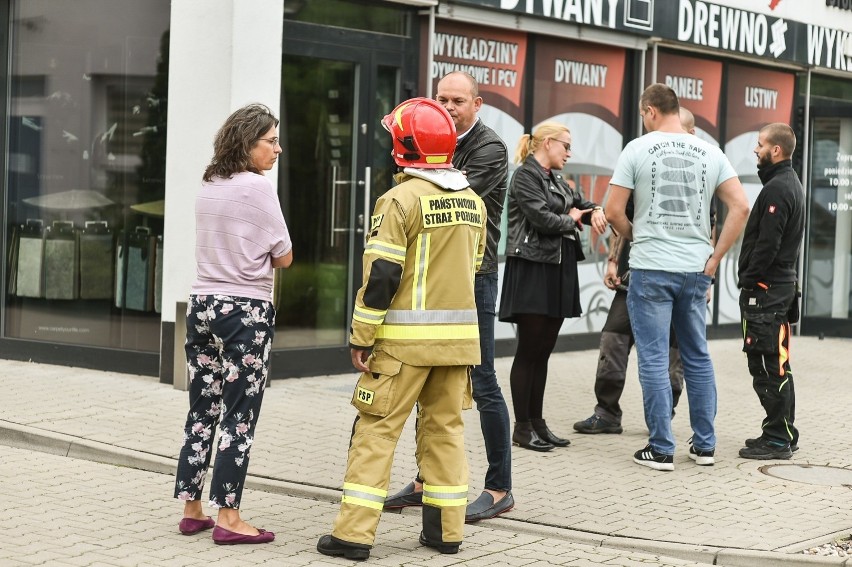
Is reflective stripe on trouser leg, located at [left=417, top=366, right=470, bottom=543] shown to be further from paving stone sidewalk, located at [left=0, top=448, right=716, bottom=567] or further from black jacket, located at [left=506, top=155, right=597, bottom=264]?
black jacket, located at [left=506, top=155, right=597, bottom=264]

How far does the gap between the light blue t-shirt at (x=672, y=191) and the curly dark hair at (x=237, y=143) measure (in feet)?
8.39

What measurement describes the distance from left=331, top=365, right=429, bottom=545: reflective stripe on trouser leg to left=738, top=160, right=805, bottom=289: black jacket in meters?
3.22

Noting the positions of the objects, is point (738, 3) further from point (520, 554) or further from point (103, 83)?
point (520, 554)

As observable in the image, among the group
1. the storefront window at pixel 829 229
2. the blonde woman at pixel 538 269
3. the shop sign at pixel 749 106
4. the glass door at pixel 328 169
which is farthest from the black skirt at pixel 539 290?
the storefront window at pixel 829 229

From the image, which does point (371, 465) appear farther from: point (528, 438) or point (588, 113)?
point (588, 113)

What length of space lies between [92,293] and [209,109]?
1.95 meters

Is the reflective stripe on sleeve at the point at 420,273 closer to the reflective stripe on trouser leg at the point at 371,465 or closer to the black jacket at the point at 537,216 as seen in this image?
the reflective stripe on trouser leg at the point at 371,465

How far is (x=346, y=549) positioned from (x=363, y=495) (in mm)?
248

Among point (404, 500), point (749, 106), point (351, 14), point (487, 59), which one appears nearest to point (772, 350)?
point (404, 500)

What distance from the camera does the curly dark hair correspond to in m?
6.16

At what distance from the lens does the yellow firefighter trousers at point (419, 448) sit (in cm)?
594

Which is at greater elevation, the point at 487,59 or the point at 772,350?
the point at 487,59

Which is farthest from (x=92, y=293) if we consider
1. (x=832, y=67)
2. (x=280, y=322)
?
(x=832, y=67)

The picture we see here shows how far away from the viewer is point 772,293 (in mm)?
8594
